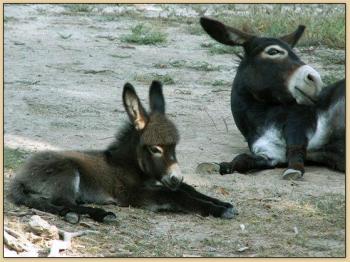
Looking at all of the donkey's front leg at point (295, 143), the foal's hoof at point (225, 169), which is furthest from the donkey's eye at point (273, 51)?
the foal's hoof at point (225, 169)

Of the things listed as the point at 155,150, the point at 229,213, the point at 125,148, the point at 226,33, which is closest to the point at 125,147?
the point at 125,148

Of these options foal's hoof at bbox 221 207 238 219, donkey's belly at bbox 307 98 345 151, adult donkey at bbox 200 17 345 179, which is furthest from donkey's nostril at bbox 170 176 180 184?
donkey's belly at bbox 307 98 345 151

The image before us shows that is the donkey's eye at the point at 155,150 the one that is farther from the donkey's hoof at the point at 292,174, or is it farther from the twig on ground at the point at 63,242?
the donkey's hoof at the point at 292,174

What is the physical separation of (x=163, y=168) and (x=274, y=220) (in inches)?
35.8

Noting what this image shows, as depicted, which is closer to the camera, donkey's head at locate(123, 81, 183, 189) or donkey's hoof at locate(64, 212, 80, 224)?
donkey's hoof at locate(64, 212, 80, 224)

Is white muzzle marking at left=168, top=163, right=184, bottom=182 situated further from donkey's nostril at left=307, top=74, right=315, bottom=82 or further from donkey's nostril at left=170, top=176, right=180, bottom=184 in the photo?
donkey's nostril at left=307, top=74, right=315, bottom=82

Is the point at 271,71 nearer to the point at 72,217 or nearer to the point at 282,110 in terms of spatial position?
Answer: the point at 282,110

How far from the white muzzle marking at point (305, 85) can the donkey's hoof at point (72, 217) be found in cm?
274

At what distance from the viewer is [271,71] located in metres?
8.30

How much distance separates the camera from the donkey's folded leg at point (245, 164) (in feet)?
26.1

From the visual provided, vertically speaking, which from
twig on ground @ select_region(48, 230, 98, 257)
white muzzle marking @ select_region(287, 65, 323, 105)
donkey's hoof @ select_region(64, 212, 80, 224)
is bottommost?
donkey's hoof @ select_region(64, 212, 80, 224)

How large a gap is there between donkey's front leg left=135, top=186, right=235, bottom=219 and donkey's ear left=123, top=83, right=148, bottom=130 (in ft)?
1.73

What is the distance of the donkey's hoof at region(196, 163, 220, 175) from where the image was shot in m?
7.88

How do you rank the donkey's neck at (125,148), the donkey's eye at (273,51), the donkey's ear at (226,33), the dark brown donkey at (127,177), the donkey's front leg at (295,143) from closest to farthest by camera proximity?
the dark brown donkey at (127,177)
the donkey's neck at (125,148)
the donkey's front leg at (295,143)
the donkey's eye at (273,51)
the donkey's ear at (226,33)
